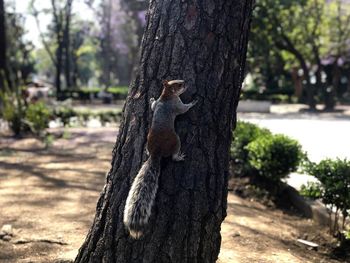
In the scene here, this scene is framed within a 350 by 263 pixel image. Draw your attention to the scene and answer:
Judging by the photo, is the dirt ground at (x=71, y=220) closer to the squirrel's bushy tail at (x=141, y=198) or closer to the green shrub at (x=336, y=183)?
the green shrub at (x=336, y=183)

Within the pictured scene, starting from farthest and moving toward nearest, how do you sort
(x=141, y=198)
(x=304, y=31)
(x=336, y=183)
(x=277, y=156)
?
(x=304, y=31) < (x=277, y=156) < (x=336, y=183) < (x=141, y=198)

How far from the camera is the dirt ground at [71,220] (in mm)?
4246

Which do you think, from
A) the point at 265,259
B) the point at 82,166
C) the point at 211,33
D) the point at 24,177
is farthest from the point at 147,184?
the point at 82,166

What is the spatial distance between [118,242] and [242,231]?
8.25 feet

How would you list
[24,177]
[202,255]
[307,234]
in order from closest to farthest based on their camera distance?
[202,255] < [307,234] < [24,177]

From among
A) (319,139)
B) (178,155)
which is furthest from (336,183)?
(319,139)

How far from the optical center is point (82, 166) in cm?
890

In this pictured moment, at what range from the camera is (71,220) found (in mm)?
5133

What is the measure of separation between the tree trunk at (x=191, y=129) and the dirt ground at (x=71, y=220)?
1346mm

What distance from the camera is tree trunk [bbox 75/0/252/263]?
2.67 meters

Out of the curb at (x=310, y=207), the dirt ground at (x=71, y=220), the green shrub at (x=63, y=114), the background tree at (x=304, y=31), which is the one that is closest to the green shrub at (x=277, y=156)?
the curb at (x=310, y=207)

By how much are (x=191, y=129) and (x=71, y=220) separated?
111 inches

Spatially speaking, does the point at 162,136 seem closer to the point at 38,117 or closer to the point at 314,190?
the point at 314,190

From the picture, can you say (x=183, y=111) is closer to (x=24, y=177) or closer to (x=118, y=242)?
(x=118, y=242)
